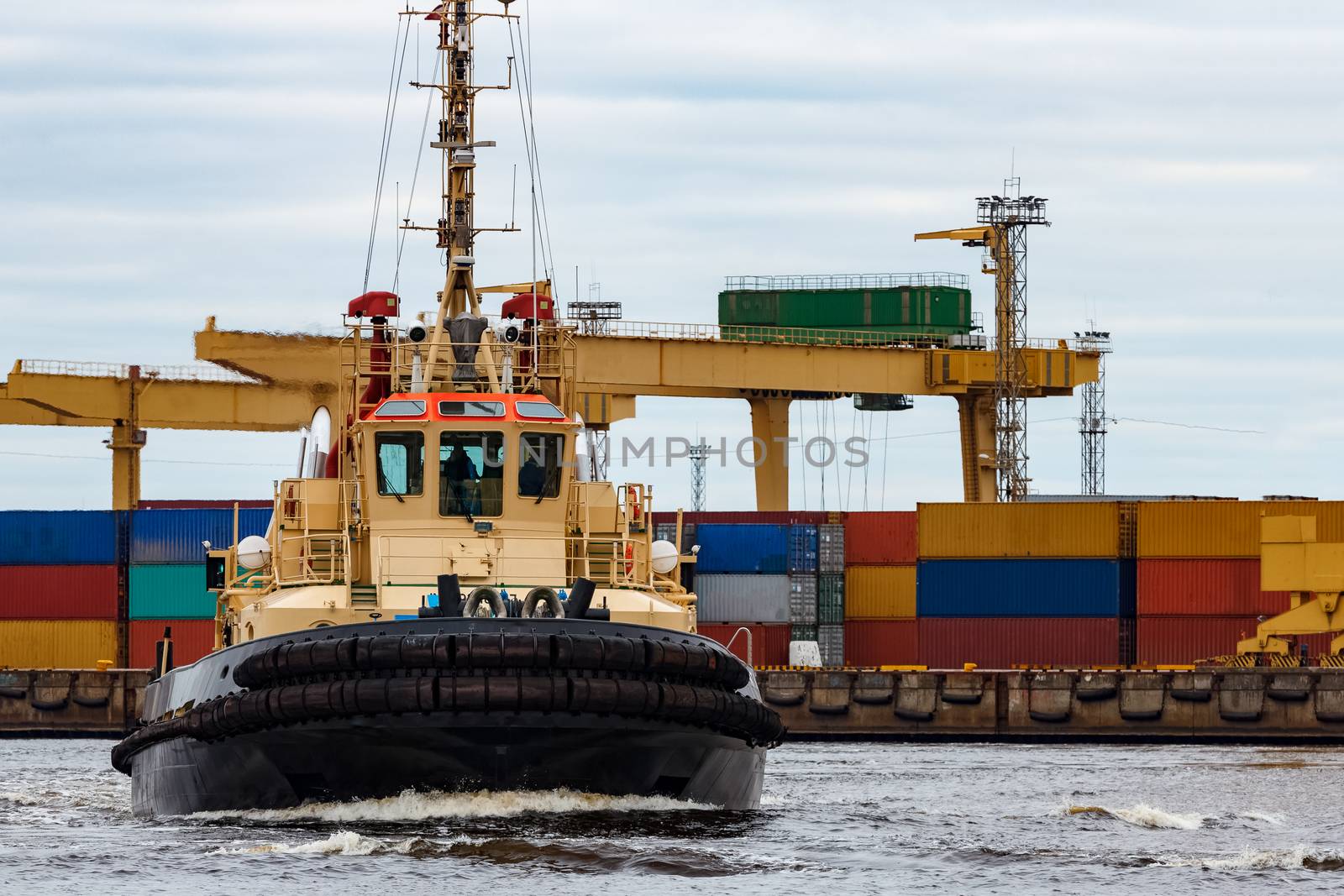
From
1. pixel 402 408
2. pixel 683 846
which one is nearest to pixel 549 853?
pixel 683 846

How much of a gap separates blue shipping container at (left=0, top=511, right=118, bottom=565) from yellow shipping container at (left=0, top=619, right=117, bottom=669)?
148 cm

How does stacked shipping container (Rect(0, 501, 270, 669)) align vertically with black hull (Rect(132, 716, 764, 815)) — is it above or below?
above

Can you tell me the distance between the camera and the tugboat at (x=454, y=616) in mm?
19406

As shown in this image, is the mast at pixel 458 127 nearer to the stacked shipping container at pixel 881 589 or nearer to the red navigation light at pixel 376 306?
the red navigation light at pixel 376 306

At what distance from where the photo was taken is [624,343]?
5078 centimetres

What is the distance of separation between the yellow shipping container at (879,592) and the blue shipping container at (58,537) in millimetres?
17433

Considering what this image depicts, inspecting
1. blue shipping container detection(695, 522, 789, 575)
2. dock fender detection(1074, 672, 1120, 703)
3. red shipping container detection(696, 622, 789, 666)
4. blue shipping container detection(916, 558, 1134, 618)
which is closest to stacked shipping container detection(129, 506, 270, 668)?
blue shipping container detection(695, 522, 789, 575)

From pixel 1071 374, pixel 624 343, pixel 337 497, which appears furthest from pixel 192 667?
pixel 1071 374

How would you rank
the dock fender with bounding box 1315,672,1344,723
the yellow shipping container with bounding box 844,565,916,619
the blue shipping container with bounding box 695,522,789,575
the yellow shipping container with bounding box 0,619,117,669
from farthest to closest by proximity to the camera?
the yellow shipping container with bounding box 0,619,117,669 < the blue shipping container with bounding box 695,522,789,575 < the yellow shipping container with bounding box 844,565,916,619 < the dock fender with bounding box 1315,672,1344,723

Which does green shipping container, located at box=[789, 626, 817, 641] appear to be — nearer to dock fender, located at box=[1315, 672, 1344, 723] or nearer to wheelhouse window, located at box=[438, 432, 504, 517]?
dock fender, located at box=[1315, 672, 1344, 723]

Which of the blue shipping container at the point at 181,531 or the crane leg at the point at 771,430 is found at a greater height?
the crane leg at the point at 771,430

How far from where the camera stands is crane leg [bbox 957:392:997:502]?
5653cm

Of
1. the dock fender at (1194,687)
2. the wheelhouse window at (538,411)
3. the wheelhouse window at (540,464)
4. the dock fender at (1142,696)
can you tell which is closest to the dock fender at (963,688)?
the dock fender at (1142,696)

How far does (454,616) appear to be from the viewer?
19.8m
